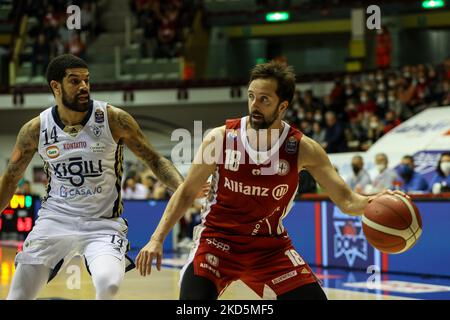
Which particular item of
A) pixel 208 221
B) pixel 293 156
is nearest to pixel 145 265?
pixel 208 221

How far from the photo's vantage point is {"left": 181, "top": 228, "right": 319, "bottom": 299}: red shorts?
554 cm

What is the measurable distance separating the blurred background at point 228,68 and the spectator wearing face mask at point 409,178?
1.07m

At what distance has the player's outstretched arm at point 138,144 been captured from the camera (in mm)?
6285

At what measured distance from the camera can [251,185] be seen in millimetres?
5609

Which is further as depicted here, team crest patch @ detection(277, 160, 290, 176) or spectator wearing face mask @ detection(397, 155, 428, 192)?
spectator wearing face mask @ detection(397, 155, 428, 192)

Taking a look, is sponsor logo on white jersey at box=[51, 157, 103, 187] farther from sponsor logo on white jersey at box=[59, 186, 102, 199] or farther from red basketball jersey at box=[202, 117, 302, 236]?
red basketball jersey at box=[202, 117, 302, 236]

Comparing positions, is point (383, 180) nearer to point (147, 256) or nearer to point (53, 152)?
point (53, 152)

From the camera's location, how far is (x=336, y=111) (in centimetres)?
2061

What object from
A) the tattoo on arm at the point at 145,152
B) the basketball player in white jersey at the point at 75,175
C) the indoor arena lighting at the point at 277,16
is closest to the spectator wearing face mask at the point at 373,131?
the indoor arena lighting at the point at 277,16

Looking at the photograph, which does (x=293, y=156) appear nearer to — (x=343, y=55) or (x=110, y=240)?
(x=110, y=240)

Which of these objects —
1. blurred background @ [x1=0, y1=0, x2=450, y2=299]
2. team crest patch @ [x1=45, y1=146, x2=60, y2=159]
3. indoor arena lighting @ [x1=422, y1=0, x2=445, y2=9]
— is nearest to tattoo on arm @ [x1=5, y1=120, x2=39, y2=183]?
team crest patch @ [x1=45, y1=146, x2=60, y2=159]

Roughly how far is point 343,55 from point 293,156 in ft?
73.3

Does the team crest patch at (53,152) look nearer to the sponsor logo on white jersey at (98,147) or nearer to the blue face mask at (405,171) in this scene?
the sponsor logo on white jersey at (98,147)

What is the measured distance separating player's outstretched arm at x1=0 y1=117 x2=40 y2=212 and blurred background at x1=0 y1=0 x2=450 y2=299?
1007 cm
